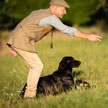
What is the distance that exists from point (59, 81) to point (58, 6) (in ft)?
6.05

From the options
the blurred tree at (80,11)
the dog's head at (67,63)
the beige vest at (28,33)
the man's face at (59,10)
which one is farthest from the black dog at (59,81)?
the blurred tree at (80,11)

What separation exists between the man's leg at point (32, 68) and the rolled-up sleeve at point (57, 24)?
2.29 feet

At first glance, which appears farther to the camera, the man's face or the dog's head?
the dog's head

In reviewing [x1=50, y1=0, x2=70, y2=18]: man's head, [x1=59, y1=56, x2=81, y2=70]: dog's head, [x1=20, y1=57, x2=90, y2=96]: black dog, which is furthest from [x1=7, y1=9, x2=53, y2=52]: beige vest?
[x1=59, y1=56, x2=81, y2=70]: dog's head

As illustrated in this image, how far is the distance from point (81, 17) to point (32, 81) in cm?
2158

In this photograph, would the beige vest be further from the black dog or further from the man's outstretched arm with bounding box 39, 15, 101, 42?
the black dog

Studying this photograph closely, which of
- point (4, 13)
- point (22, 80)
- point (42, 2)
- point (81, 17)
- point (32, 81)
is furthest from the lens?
point (81, 17)

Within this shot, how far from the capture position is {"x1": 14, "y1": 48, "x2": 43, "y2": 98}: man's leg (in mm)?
5502

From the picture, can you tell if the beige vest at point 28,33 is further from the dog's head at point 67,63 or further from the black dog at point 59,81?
the dog's head at point 67,63

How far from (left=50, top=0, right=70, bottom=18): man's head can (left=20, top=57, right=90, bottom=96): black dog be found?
1545mm

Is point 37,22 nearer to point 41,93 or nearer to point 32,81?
point 32,81

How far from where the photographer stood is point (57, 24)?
506 centimetres

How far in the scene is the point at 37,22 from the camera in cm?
529

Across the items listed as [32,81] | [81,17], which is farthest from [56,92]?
[81,17]
